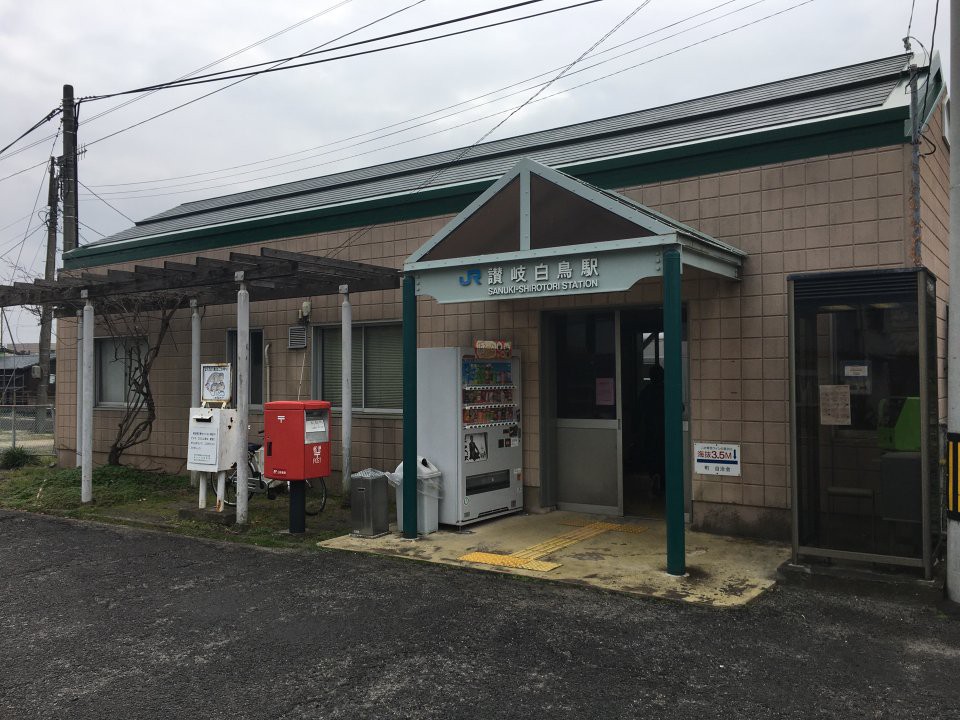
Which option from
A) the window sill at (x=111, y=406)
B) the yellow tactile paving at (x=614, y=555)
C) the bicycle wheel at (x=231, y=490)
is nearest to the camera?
the yellow tactile paving at (x=614, y=555)

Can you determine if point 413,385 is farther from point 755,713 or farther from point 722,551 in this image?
point 755,713

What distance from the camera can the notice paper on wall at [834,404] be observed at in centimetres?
652

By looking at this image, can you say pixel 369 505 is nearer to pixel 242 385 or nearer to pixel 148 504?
pixel 242 385

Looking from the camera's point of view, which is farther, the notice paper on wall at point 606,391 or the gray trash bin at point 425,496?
the notice paper on wall at point 606,391

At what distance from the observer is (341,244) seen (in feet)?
36.1

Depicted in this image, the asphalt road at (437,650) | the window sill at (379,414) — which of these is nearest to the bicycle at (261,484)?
the window sill at (379,414)

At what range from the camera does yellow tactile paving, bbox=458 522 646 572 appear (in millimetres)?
6832

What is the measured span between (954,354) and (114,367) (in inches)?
511

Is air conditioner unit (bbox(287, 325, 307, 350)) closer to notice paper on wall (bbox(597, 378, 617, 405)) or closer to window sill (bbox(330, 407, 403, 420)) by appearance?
window sill (bbox(330, 407, 403, 420))

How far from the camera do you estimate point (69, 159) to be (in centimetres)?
1903

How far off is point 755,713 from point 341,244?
8.53 metres

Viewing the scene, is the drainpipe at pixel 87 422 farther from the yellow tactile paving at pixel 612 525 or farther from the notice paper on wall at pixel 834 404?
the notice paper on wall at pixel 834 404

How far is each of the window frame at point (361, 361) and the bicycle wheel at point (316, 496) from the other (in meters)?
1.11

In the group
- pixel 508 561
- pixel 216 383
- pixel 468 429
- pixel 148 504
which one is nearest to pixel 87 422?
pixel 148 504
